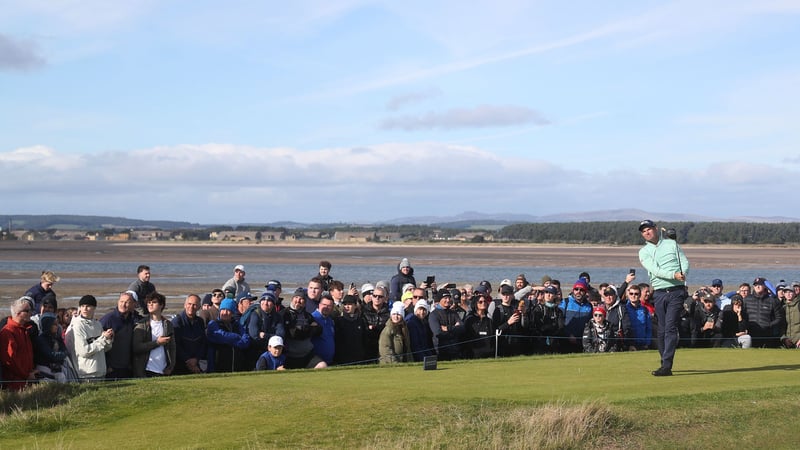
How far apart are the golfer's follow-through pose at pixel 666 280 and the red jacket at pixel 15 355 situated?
26.2 feet

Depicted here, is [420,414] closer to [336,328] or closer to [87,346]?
[87,346]

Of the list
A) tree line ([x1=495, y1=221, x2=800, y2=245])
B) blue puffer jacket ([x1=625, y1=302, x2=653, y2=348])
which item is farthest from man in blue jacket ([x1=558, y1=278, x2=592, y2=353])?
tree line ([x1=495, y1=221, x2=800, y2=245])

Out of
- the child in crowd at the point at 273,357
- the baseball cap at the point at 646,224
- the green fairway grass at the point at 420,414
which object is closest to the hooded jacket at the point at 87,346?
the green fairway grass at the point at 420,414

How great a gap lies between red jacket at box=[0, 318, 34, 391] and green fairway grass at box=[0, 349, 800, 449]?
0.88 metres

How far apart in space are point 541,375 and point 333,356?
11.6 feet

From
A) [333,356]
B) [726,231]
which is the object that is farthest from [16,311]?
[726,231]

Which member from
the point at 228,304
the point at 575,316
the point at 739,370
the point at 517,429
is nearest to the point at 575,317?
the point at 575,316

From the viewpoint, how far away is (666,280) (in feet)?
38.3

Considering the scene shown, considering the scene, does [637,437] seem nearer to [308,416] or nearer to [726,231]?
[308,416]

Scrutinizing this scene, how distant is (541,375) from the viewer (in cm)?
1205

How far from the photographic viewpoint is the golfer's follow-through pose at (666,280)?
11.5 metres

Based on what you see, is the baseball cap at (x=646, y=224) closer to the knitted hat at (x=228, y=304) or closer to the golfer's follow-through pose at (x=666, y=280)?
the golfer's follow-through pose at (x=666, y=280)

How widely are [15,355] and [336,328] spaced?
199 inches

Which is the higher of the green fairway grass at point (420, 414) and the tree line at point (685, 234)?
the tree line at point (685, 234)
